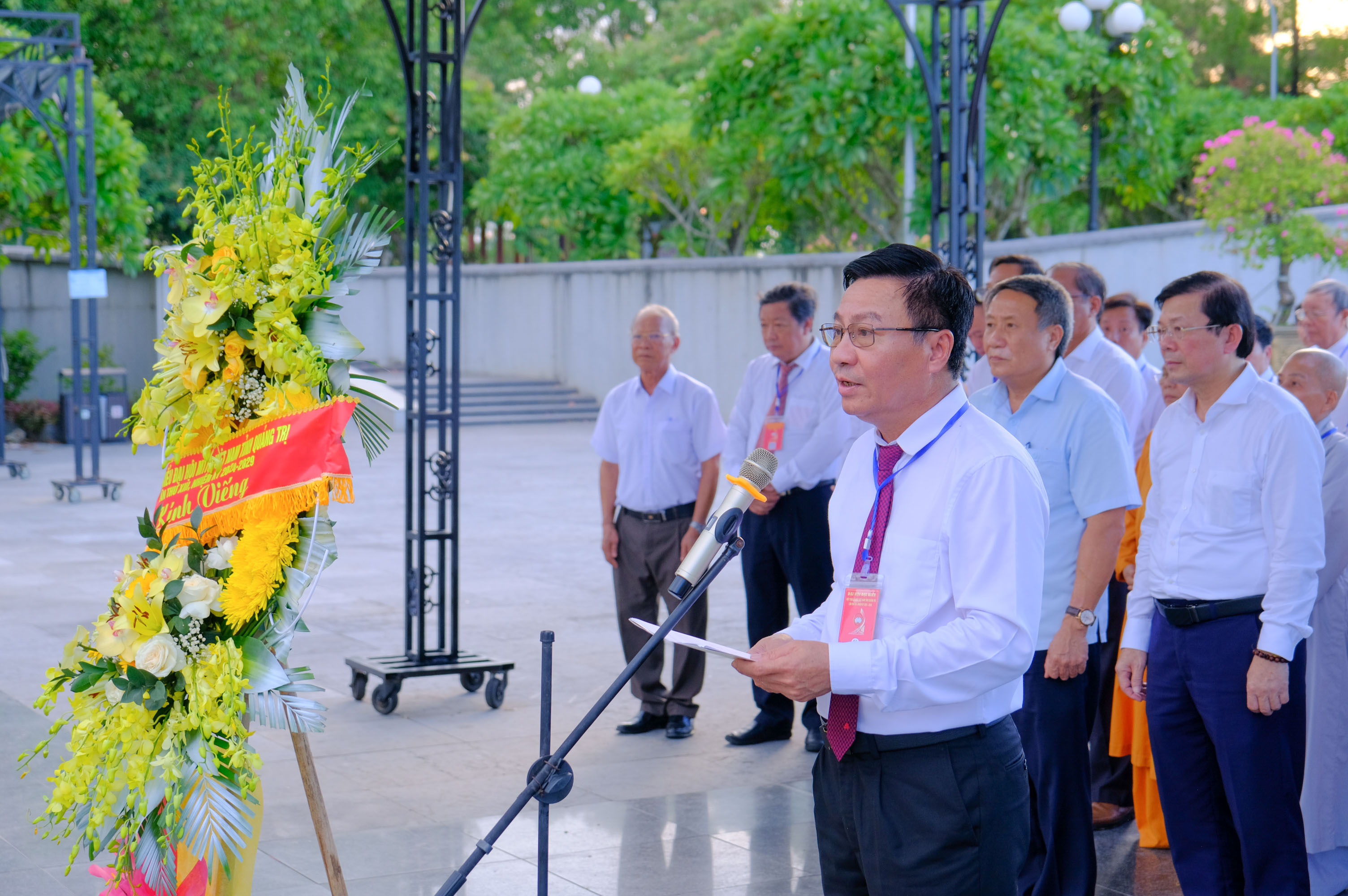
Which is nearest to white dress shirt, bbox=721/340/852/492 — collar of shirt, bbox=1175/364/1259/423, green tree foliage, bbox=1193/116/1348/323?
collar of shirt, bbox=1175/364/1259/423

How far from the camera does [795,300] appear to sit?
6.09m

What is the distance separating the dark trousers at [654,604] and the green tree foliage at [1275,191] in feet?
37.6

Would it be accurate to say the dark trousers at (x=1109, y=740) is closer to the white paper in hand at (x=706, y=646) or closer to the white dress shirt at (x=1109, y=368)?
the white dress shirt at (x=1109, y=368)

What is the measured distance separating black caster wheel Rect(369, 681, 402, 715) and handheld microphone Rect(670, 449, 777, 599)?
432 cm

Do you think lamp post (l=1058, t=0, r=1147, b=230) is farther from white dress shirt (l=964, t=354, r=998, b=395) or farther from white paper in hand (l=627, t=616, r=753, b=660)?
white paper in hand (l=627, t=616, r=753, b=660)

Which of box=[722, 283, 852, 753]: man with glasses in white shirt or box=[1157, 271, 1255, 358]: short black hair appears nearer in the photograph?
box=[1157, 271, 1255, 358]: short black hair

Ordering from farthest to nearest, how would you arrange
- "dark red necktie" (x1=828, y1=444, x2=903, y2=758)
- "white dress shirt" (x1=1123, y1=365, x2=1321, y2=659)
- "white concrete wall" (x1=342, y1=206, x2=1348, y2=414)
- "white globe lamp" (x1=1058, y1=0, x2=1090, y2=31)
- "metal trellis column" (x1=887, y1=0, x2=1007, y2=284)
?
"white concrete wall" (x1=342, y1=206, x2=1348, y2=414) → "white globe lamp" (x1=1058, y1=0, x2=1090, y2=31) → "metal trellis column" (x1=887, y1=0, x2=1007, y2=284) → "white dress shirt" (x1=1123, y1=365, x2=1321, y2=659) → "dark red necktie" (x1=828, y1=444, x2=903, y2=758)

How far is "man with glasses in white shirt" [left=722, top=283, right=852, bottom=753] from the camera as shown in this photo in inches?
236

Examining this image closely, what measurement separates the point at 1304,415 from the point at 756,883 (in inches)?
82.9

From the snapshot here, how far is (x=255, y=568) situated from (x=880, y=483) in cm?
151

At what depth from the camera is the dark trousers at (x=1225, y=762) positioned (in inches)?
151

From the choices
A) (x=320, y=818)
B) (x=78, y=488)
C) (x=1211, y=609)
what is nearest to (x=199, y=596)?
(x=320, y=818)

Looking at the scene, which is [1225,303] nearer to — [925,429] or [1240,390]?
[1240,390]

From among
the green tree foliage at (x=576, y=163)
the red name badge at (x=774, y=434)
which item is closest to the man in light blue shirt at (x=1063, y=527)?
the red name badge at (x=774, y=434)
